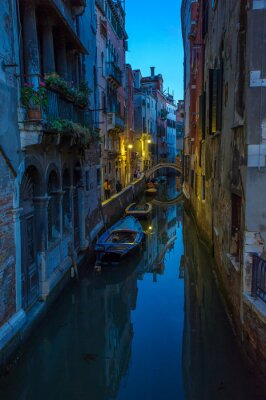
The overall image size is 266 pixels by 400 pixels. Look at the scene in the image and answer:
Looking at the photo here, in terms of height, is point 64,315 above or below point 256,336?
below

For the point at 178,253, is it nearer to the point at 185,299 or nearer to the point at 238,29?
the point at 185,299

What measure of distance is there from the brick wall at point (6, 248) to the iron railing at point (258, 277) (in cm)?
375

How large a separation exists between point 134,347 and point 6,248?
3.08 m

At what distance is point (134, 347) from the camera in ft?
22.4

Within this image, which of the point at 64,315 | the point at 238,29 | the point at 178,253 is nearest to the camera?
the point at 238,29

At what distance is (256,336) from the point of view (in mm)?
5074

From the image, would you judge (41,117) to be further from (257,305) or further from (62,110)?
(257,305)

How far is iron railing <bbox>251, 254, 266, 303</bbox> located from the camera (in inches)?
208

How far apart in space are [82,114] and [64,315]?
5.40 meters

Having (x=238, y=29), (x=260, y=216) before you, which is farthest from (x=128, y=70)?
(x=260, y=216)

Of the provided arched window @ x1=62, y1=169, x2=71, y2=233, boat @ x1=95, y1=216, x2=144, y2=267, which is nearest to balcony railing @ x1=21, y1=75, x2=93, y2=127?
arched window @ x1=62, y1=169, x2=71, y2=233

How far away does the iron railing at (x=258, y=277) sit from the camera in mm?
5276

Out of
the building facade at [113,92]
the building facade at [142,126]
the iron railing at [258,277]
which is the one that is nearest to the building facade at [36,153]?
the iron railing at [258,277]

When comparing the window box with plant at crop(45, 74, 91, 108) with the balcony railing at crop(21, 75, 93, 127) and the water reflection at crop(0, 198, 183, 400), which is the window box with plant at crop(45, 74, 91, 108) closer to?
the balcony railing at crop(21, 75, 93, 127)
